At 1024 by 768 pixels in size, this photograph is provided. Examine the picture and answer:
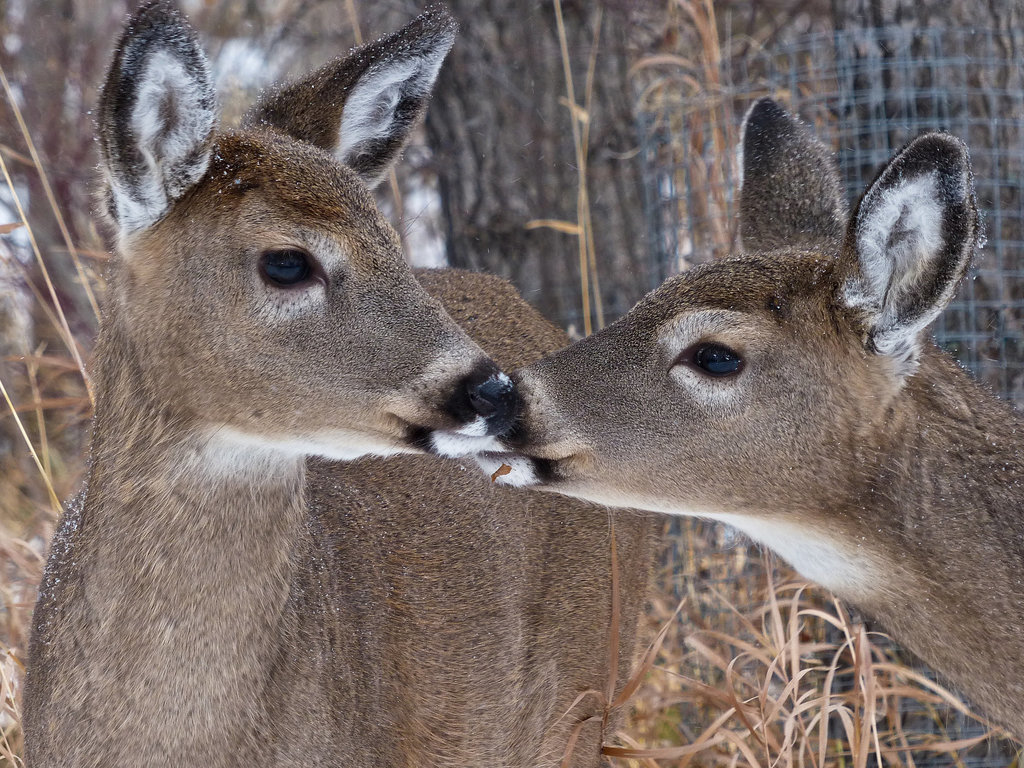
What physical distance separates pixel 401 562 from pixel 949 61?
3306 mm

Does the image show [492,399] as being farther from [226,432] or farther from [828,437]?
[828,437]

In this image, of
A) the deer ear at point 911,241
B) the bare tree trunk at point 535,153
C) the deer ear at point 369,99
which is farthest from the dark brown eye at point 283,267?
the bare tree trunk at point 535,153

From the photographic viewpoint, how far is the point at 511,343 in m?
4.56

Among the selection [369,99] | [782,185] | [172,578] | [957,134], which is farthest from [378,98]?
[957,134]

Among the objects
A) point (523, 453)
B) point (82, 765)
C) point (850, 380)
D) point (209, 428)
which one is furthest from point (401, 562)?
point (850, 380)

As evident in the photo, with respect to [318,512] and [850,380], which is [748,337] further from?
[318,512]

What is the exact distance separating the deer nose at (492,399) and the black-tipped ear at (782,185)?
137 cm

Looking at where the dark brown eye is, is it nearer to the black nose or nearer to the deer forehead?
the deer forehead

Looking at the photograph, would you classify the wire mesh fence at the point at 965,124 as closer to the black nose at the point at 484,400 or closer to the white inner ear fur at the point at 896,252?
the white inner ear fur at the point at 896,252

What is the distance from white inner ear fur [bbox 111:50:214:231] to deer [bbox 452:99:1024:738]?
1017 mm

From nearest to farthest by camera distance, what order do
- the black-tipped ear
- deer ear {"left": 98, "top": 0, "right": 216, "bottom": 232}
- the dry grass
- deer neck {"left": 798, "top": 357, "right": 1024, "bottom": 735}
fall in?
deer ear {"left": 98, "top": 0, "right": 216, "bottom": 232}
deer neck {"left": 798, "top": 357, "right": 1024, "bottom": 735}
the black-tipped ear
the dry grass

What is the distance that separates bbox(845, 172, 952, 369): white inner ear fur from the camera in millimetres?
3219

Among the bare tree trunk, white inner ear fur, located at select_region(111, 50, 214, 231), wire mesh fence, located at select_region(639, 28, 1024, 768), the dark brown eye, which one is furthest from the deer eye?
the bare tree trunk

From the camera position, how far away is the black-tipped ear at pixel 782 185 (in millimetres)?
4285
